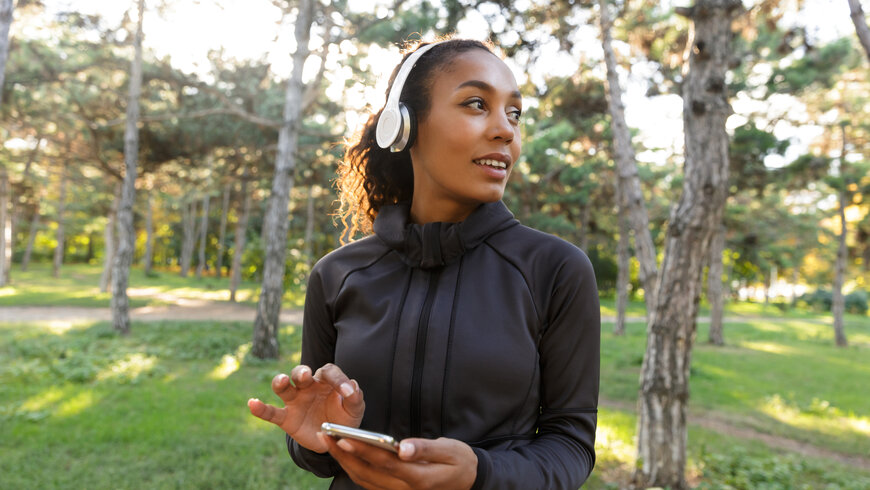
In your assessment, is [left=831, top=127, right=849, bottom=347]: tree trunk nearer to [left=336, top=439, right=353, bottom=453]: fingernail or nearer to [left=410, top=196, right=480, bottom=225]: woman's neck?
[left=410, top=196, right=480, bottom=225]: woman's neck

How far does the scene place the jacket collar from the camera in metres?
Result: 1.40

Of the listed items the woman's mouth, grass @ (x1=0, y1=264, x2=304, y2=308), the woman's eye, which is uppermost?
the woman's eye

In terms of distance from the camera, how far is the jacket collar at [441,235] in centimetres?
140

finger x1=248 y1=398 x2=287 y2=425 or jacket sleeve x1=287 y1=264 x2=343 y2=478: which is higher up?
jacket sleeve x1=287 y1=264 x2=343 y2=478

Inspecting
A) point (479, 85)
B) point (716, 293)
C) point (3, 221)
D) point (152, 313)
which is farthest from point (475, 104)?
point (3, 221)

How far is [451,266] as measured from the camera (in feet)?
4.68

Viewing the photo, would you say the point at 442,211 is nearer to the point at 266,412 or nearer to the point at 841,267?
the point at 266,412

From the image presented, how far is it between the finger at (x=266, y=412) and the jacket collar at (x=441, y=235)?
19.7 inches

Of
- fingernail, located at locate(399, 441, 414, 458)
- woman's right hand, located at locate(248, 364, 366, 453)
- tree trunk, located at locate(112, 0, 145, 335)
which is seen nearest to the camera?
fingernail, located at locate(399, 441, 414, 458)

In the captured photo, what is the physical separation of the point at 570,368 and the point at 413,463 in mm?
510

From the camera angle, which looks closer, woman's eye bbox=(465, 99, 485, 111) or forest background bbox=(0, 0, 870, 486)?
woman's eye bbox=(465, 99, 485, 111)

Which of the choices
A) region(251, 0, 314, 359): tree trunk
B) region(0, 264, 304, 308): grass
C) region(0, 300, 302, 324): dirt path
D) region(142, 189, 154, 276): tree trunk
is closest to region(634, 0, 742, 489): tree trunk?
region(251, 0, 314, 359): tree trunk

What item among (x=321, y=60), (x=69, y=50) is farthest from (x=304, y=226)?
(x=321, y=60)

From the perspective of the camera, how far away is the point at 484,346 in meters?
1.27
